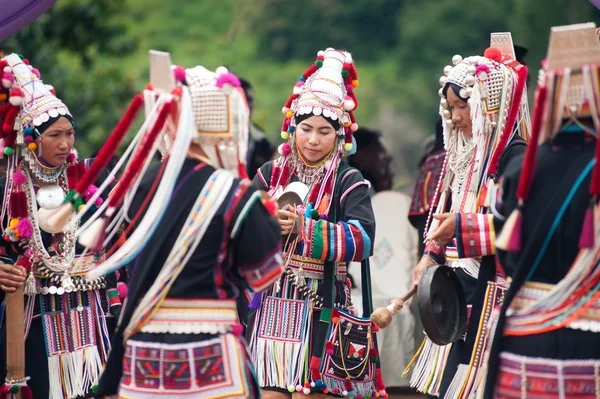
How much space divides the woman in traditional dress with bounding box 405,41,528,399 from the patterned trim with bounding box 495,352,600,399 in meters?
1.11

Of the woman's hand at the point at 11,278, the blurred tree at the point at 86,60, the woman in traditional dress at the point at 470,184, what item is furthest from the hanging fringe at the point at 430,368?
the blurred tree at the point at 86,60

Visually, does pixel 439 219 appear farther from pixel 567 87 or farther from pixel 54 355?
pixel 54 355

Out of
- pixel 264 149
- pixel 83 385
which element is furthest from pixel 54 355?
pixel 264 149

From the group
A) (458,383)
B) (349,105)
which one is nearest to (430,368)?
(458,383)

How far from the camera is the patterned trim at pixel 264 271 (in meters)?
4.24

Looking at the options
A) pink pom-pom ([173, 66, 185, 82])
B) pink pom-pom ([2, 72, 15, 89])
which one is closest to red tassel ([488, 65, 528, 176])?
pink pom-pom ([173, 66, 185, 82])

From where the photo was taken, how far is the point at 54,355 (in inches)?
221

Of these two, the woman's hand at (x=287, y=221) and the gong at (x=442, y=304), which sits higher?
the woman's hand at (x=287, y=221)

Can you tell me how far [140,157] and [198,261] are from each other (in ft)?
1.49

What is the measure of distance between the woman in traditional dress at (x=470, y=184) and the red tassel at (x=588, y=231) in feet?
3.93

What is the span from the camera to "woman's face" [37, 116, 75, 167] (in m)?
5.60

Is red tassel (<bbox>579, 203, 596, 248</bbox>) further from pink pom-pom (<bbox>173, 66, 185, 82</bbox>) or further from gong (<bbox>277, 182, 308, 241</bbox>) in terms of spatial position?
gong (<bbox>277, 182, 308, 241</bbox>)

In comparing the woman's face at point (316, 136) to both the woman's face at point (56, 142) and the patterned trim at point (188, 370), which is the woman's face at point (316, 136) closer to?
the woman's face at point (56, 142)

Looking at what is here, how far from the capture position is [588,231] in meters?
3.97
